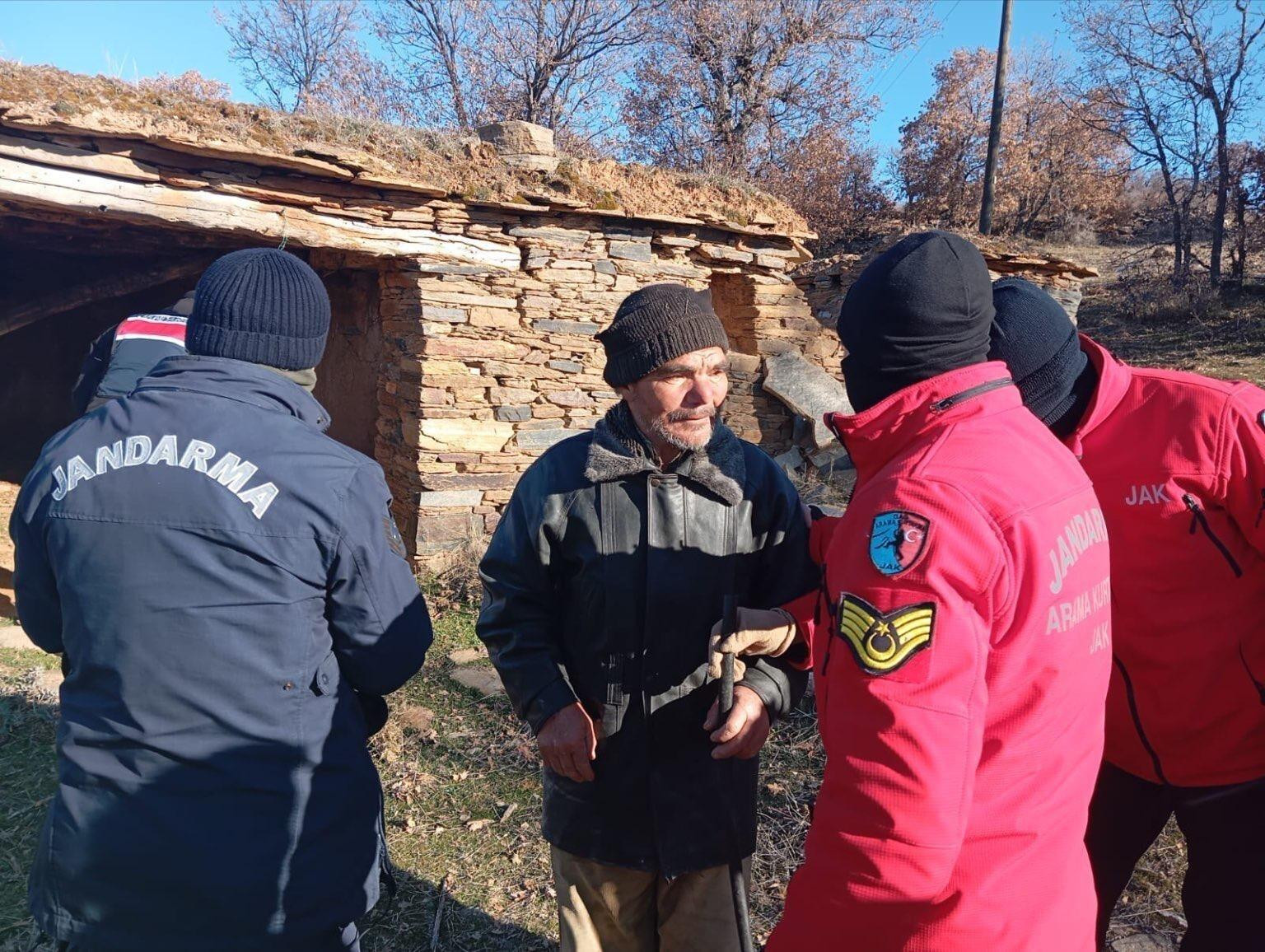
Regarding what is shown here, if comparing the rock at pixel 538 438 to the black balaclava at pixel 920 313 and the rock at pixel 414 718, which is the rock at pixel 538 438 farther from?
the black balaclava at pixel 920 313

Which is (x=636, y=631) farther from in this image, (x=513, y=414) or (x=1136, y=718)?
(x=513, y=414)

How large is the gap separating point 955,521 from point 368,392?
19.0 ft

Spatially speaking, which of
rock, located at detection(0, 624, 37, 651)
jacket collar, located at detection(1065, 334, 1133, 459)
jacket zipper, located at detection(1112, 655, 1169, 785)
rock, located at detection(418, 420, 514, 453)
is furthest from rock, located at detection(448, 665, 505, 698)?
jacket collar, located at detection(1065, 334, 1133, 459)

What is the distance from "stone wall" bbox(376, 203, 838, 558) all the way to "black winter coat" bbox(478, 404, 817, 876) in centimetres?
377

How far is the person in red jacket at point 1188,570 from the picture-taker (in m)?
1.73

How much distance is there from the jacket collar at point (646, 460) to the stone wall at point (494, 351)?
3.67 m

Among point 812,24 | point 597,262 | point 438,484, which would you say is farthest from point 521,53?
point 438,484

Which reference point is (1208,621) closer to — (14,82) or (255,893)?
(255,893)

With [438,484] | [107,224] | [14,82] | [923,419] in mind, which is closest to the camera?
[923,419]

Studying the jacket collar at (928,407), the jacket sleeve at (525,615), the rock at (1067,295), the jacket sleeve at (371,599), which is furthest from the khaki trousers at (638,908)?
Answer: the rock at (1067,295)

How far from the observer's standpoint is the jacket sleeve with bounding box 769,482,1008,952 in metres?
1.08

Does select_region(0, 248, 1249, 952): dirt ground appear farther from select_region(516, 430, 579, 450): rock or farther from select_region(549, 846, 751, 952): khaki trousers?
select_region(516, 430, 579, 450): rock

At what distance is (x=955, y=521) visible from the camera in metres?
1.13

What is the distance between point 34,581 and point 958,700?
1.75m
